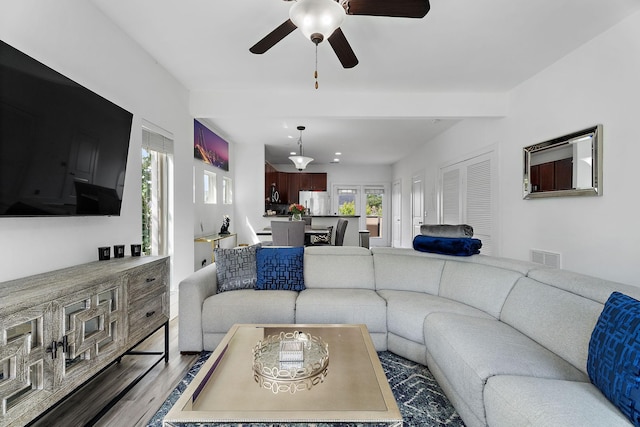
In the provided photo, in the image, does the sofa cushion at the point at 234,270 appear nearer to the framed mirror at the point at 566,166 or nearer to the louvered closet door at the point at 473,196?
the framed mirror at the point at 566,166

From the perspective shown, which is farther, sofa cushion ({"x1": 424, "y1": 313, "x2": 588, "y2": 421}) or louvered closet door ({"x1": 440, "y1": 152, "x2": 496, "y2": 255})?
louvered closet door ({"x1": 440, "y1": 152, "x2": 496, "y2": 255})

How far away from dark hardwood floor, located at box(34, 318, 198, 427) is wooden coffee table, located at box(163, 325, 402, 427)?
671mm

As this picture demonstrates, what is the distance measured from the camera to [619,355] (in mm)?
1147

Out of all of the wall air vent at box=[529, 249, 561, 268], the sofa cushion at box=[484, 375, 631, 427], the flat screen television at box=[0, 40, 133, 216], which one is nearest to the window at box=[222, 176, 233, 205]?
the flat screen television at box=[0, 40, 133, 216]

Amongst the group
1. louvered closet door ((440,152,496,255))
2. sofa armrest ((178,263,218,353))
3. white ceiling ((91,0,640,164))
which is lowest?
sofa armrest ((178,263,218,353))

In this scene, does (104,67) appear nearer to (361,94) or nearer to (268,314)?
(268,314)

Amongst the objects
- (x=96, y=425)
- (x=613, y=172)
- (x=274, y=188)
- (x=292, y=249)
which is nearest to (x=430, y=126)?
(x=613, y=172)

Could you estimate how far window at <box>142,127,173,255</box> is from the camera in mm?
3809

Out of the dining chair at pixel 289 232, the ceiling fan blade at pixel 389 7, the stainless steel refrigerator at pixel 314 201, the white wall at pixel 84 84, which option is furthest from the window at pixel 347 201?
the ceiling fan blade at pixel 389 7

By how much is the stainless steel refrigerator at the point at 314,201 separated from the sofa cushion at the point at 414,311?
683 cm

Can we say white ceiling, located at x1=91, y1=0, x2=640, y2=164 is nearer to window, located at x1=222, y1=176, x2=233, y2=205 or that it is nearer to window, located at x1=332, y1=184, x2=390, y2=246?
window, located at x1=222, y1=176, x2=233, y2=205

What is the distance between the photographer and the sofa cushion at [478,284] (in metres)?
2.18

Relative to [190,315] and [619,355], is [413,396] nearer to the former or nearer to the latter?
[619,355]

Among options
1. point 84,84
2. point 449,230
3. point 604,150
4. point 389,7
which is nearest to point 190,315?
point 84,84
